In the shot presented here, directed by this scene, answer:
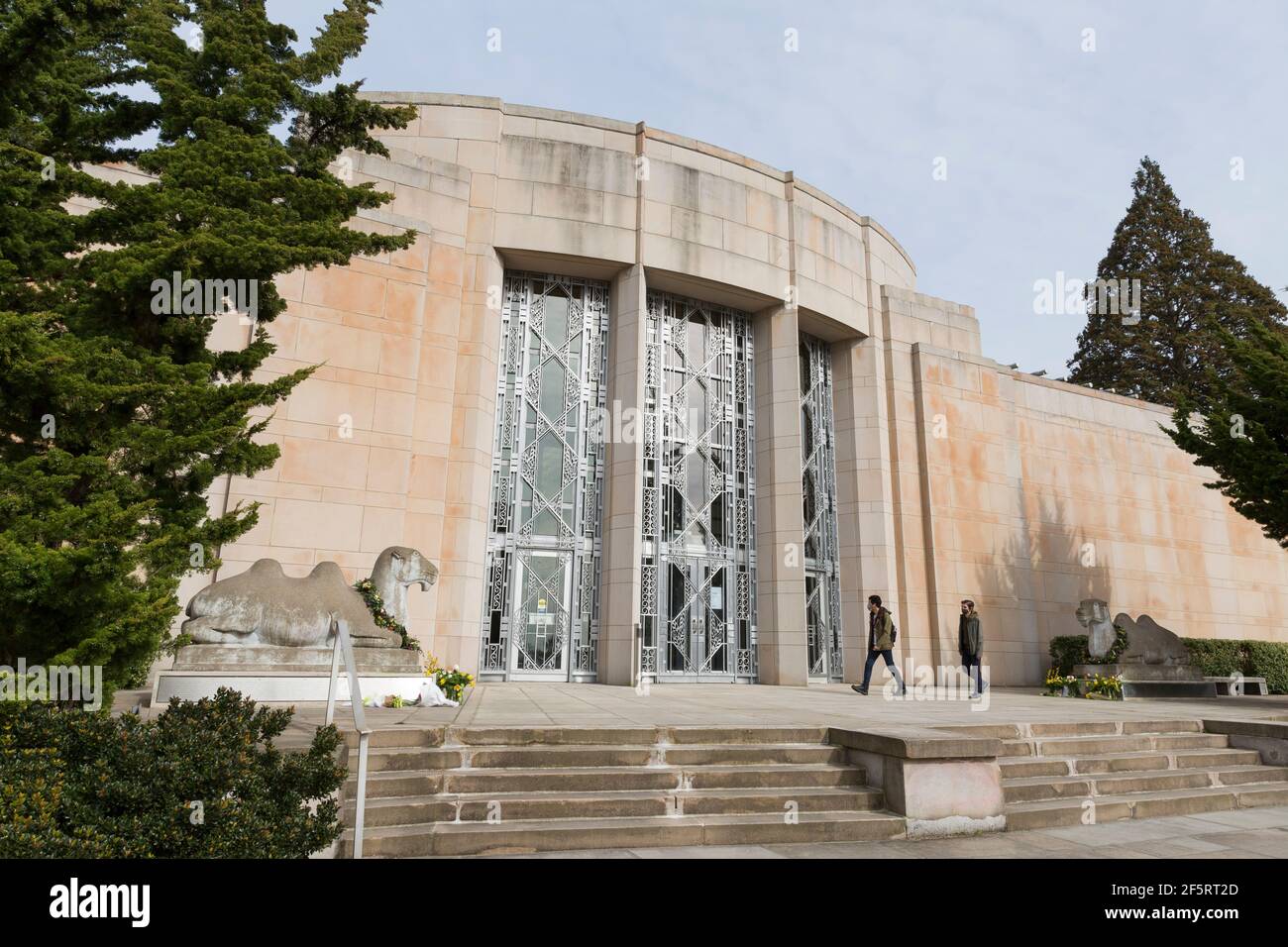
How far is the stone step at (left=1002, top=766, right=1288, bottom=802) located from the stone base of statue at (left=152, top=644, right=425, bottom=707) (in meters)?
6.96

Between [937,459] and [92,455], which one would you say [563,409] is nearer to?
[937,459]

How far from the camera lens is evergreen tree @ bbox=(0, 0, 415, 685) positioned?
5.73 meters

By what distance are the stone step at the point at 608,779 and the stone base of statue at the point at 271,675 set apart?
340 cm

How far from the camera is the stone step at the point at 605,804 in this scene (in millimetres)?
5430

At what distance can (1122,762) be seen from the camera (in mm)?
7691

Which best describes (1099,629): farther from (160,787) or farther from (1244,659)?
(160,787)

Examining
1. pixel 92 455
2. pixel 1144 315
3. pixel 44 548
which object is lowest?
pixel 44 548

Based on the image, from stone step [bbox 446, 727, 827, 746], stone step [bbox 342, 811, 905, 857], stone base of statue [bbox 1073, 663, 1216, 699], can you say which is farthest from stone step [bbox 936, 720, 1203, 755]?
stone base of statue [bbox 1073, 663, 1216, 699]

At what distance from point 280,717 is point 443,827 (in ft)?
4.44

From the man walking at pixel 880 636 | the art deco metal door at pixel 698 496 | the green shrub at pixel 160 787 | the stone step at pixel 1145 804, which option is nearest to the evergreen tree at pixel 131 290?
the green shrub at pixel 160 787

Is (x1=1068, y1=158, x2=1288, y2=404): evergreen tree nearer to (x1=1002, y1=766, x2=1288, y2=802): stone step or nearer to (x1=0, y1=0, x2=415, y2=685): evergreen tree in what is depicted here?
(x1=1002, y1=766, x2=1288, y2=802): stone step

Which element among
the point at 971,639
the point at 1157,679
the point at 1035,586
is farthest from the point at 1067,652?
the point at 971,639
